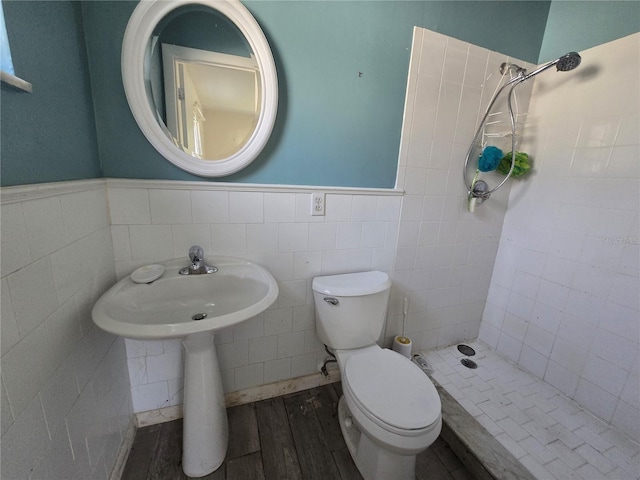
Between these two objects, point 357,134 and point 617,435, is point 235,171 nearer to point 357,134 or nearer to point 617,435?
point 357,134

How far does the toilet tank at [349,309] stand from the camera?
1188 mm

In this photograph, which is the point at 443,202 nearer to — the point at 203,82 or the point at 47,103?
the point at 203,82

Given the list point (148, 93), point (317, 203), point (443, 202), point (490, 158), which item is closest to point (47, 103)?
point (148, 93)

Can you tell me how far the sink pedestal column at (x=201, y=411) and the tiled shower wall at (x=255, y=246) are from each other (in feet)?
0.81

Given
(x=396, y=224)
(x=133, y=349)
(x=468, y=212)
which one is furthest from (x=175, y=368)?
(x=468, y=212)

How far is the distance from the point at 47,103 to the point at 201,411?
43.5 inches

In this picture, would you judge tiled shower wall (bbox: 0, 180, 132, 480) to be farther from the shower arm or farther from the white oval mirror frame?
the shower arm

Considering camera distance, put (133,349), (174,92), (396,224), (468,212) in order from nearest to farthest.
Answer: (174,92)
(133,349)
(396,224)
(468,212)

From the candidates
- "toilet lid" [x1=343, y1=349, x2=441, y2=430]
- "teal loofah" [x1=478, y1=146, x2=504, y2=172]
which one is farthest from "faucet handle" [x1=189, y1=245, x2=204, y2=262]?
"teal loofah" [x1=478, y1=146, x2=504, y2=172]

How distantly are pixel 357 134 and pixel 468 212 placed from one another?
2.80 ft

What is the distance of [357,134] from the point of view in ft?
4.03

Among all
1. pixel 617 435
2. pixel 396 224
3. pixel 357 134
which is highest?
pixel 357 134

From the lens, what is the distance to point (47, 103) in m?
0.69

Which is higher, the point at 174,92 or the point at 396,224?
the point at 174,92
